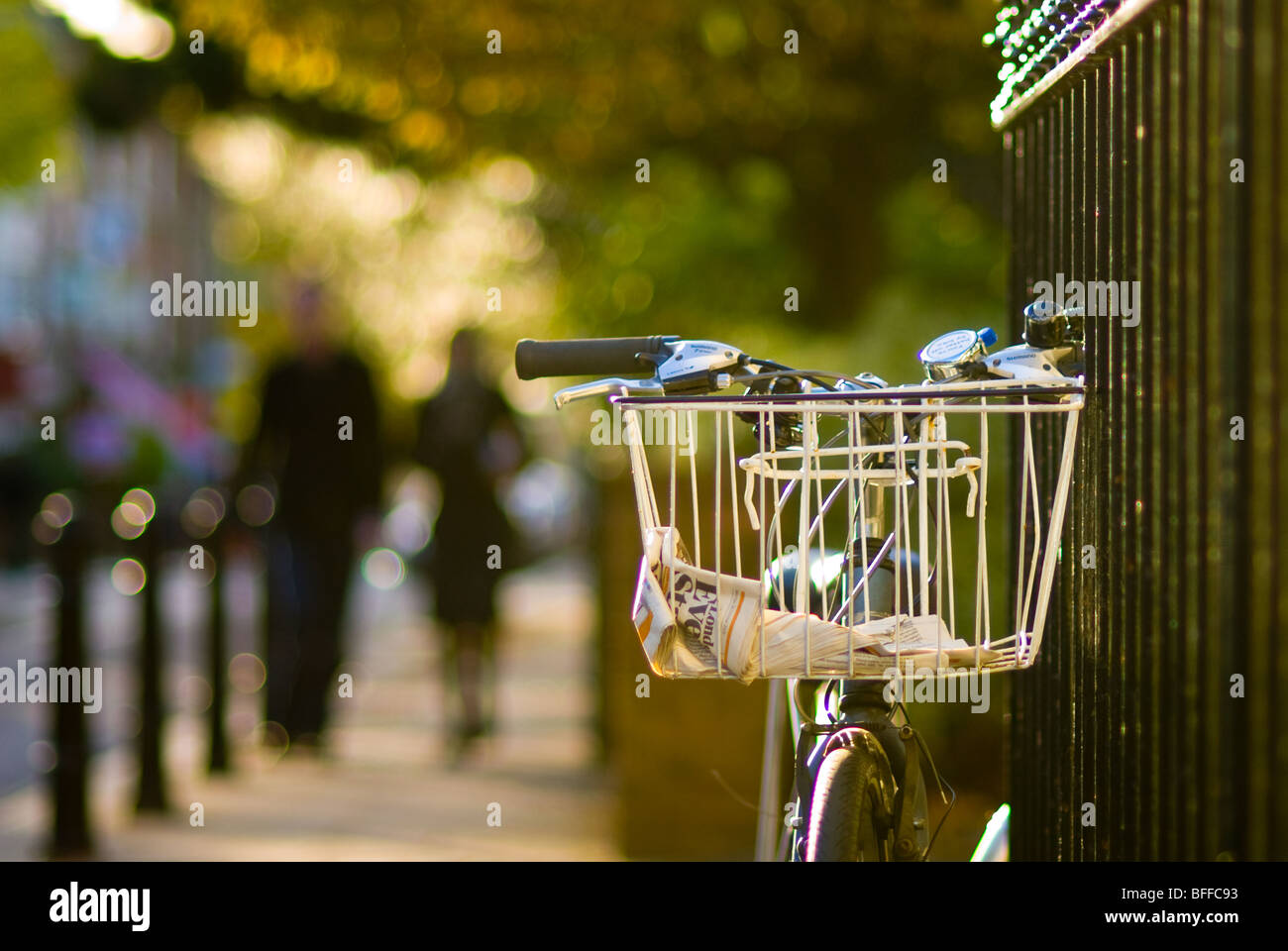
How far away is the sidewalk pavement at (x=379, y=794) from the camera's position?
565 centimetres

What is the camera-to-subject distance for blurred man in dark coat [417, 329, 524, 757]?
7.72 metres

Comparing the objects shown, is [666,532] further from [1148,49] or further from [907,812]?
[1148,49]

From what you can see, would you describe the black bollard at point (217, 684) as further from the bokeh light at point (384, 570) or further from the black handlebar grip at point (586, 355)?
the bokeh light at point (384, 570)

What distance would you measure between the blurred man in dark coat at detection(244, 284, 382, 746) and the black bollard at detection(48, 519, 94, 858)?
2.21 meters

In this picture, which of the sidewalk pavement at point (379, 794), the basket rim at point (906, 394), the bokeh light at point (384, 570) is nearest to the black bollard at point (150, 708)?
the sidewalk pavement at point (379, 794)

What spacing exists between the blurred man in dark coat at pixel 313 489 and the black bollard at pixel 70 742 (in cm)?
221

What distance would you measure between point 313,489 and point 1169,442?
6087mm

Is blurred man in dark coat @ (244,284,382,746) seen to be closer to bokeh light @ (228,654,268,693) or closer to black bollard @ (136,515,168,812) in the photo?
black bollard @ (136,515,168,812)

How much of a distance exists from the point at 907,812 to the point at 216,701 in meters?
5.15

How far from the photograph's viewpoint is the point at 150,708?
6141 millimetres

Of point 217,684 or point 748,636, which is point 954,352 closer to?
point 748,636

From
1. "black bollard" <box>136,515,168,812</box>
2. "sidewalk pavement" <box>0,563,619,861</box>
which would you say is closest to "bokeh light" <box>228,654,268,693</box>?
"sidewalk pavement" <box>0,563,619,861</box>

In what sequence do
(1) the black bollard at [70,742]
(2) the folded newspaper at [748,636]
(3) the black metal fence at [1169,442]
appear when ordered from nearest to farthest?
(3) the black metal fence at [1169,442] → (2) the folded newspaper at [748,636] → (1) the black bollard at [70,742]

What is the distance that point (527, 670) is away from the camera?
1117cm
